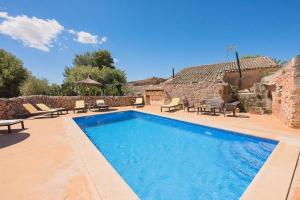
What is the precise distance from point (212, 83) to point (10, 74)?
24158 mm

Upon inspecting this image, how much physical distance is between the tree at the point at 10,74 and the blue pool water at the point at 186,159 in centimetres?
1898

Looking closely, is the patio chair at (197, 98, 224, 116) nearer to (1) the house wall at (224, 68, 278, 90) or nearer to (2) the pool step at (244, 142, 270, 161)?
(2) the pool step at (244, 142, 270, 161)

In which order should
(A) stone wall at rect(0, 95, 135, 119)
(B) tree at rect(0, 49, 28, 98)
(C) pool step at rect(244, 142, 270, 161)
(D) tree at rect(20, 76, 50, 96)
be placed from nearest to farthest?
(C) pool step at rect(244, 142, 270, 161)
(A) stone wall at rect(0, 95, 135, 119)
(B) tree at rect(0, 49, 28, 98)
(D) tree at rect(20, 76, 50, 96)

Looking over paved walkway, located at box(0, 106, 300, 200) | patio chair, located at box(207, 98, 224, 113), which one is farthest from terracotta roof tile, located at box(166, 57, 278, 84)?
paved walkway, located at box(0, 106, 300, 200)

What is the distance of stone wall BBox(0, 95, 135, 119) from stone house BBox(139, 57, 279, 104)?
3.20 metres

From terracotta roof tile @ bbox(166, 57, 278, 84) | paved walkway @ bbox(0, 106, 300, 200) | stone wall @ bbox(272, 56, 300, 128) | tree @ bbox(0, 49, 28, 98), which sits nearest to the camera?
paved walkway @ bbox(0, 106, 300, 200)

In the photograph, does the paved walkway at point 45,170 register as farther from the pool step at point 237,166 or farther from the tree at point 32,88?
the tree at point 32,88

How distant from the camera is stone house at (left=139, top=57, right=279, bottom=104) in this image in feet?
43.3

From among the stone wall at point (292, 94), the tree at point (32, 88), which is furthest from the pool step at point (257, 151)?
the tree at point (32, 88)

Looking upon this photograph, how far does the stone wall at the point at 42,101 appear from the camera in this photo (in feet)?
35.4

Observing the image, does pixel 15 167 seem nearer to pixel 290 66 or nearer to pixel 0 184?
pixel 0 184

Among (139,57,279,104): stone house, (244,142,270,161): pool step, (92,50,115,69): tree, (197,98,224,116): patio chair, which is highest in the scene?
(92,50,115,69): tree

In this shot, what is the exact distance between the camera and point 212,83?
1319 cm

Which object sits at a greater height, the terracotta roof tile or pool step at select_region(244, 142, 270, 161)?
the terracotta roof tile
